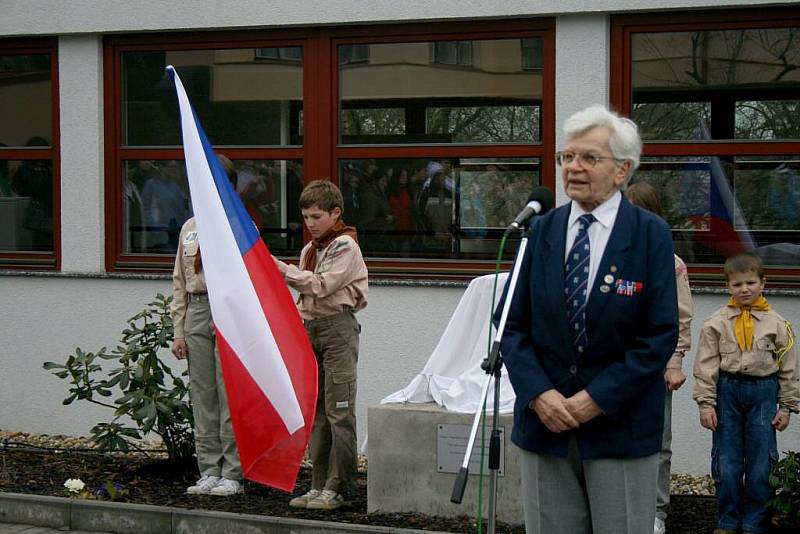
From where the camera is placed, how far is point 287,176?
10258 mm

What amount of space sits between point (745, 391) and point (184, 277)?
3616 millimetres

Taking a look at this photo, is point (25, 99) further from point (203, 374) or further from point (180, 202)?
point (203, 374)

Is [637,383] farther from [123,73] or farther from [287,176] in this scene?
[123,73]

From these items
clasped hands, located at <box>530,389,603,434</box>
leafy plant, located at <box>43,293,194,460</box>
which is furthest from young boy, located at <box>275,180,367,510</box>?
clasped hands, located at <box>530,389,603,434</box>

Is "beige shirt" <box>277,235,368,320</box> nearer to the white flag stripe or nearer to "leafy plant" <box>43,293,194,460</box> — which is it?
the white flag stripe

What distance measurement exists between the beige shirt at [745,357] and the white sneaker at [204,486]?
315 centimetres

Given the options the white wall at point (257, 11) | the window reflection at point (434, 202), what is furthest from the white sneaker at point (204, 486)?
the white wall at point (257, 11)

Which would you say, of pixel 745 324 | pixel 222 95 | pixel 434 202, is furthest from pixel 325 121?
pixel 745 324

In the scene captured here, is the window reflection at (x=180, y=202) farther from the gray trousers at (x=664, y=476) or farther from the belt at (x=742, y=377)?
the belt at (x=742, y=377)

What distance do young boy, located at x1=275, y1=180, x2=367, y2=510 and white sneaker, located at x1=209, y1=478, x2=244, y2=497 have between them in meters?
0.58

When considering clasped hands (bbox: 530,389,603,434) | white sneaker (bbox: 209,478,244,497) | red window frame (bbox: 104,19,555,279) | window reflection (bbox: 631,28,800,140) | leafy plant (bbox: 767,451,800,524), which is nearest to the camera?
clasped hands (bbox: 530,389,603,434)

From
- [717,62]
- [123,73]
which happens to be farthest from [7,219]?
[717,62]

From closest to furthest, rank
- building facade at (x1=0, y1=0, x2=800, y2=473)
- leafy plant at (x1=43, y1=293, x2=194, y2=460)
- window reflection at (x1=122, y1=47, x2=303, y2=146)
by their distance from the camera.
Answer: leafy plant at (x1=43, y1=293, x2=194, y2=460) < building facade at (x1=0, y1=0, x2=800, y2=473) < window reflection at (x1=122, y1=47, x2=303, y2=146)

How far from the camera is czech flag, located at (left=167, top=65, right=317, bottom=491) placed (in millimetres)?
6785
